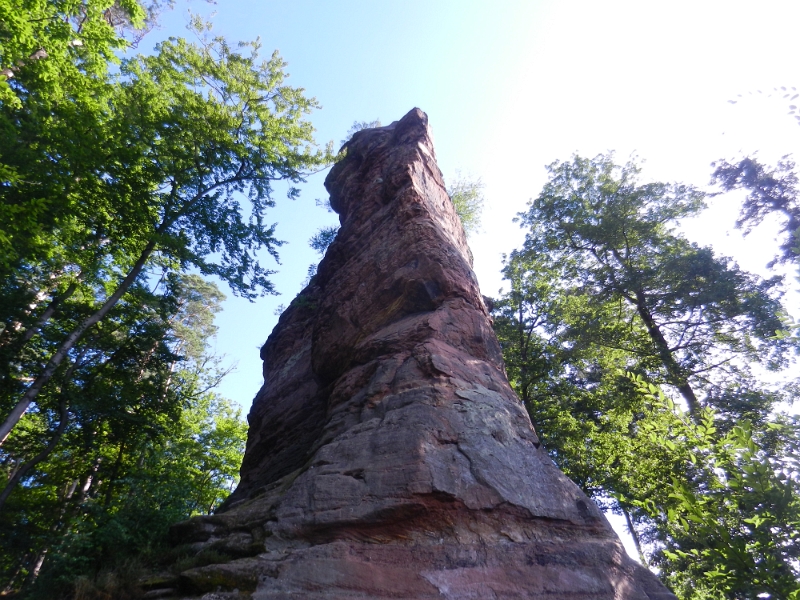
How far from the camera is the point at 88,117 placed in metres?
11.0

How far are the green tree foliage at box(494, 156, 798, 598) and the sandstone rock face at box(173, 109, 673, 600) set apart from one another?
6.91 m

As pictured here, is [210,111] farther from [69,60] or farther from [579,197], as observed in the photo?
[579,197]

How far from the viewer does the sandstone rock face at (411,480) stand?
16.8ft

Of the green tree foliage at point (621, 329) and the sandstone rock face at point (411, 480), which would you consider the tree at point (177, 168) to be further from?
the green tree foliage at point (621, 329)

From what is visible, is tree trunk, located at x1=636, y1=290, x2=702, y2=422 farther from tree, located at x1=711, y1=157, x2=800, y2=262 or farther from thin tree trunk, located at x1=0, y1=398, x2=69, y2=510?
thin tree trunk, located at x1=0, y1=398, x2=69, y2=510

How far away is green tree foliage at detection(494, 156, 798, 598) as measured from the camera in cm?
1389

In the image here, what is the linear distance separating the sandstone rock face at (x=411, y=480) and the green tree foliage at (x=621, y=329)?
6.91 m

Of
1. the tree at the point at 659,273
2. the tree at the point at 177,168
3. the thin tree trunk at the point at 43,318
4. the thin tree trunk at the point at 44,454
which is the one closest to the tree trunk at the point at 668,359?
the tree at the point at 659,273

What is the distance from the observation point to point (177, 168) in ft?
45.3

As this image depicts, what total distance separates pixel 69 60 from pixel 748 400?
20926mm

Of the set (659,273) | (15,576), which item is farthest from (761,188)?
(15,576)

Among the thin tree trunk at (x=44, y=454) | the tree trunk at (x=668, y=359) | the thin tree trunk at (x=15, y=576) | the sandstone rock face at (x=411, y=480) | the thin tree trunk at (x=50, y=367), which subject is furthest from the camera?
the tree trunk at (x=668, y=359)

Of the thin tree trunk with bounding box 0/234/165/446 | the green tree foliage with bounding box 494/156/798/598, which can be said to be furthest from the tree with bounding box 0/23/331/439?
the green tree foliage with bounding box 494/156/798/598

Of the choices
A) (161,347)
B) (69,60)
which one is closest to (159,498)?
(161,347)
